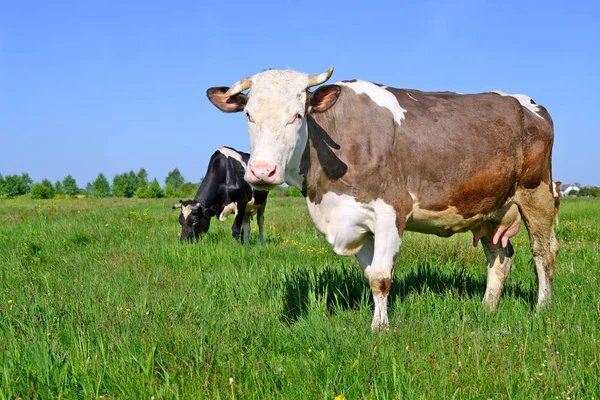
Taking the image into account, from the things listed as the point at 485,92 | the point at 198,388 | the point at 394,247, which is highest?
the point at 485,92

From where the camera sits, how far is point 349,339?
385 cm

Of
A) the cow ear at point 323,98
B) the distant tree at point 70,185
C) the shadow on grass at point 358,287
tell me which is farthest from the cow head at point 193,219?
the distant tree at point 70,185

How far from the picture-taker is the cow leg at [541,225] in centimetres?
588

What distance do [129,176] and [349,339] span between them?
114m

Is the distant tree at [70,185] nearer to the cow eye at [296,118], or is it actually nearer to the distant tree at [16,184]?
the distant tree at [16,184]

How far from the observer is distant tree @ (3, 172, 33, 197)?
315ft

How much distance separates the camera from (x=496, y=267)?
6.11m

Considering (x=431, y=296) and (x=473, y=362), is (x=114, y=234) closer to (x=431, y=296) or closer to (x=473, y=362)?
(x=431, y=296)

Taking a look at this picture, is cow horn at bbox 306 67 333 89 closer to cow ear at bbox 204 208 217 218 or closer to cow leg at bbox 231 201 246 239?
Answer: cow leg at bbox 231 201 246 239

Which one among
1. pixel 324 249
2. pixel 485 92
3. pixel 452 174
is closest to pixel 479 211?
pixel 452 174

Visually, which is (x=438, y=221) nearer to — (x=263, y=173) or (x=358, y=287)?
(x=358, y=287)

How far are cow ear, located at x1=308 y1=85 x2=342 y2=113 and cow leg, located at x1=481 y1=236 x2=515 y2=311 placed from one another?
2.90m

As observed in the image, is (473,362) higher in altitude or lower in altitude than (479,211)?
lower

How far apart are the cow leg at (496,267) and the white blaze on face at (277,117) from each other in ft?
9.86
